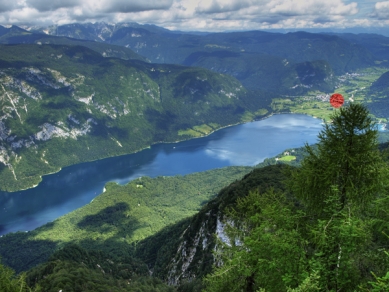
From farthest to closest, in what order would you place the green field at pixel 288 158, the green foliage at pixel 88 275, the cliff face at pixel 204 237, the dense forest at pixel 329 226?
the green field at pixel 288 158 → the cliff face at pixel 204 237 → the green foliage at pixel 88 275 → the dense forest at pixel 329 226

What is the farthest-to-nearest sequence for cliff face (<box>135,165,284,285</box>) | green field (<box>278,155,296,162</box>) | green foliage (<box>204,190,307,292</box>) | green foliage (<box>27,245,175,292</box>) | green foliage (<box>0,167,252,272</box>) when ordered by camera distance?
1. green field (<box>278,155,296,162</box>)
2. green foliage (<box>0,167,252,272</box>)
3. cliff face (<box>135,165,284,285</box>)
4. green foliage (<box>27,245,175,292</box>)
5. green foliage (<box>204,190,307,292</box>)

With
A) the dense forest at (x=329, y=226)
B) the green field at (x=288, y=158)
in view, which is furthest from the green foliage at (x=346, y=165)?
the green field at (x=288, y=158)

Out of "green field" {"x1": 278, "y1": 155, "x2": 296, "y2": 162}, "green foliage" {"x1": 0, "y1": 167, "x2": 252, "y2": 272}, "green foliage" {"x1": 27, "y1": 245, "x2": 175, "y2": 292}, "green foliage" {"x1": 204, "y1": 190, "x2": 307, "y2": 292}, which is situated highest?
"green foliage" {"x1": 204, "y1": 190, "x2": 307, "y2": 292}

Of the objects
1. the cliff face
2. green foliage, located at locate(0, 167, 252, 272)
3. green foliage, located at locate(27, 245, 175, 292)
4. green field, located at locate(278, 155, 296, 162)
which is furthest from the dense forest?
green field, located at locate(278, 155, 296, 162)

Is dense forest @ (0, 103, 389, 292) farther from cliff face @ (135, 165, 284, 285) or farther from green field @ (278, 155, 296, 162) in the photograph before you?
green field @ (278, 155, 296, 162)

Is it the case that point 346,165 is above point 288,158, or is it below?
above

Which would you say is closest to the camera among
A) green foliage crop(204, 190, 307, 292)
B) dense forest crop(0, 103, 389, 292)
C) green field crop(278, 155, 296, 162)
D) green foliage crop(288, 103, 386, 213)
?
dense forest crop(0, 103, 389, 292)

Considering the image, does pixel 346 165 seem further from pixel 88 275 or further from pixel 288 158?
pixel 288 158

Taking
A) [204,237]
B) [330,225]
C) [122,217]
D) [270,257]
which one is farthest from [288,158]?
[330,225]

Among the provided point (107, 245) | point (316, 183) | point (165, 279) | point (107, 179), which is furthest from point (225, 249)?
point (107, 179)

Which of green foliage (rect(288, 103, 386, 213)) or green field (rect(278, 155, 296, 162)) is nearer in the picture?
green foliage (rect(288, 103, 386, 213))

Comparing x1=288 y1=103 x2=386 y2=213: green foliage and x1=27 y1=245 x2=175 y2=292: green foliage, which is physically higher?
x1=288 y1=103 x2=386 y2=213: green foliage

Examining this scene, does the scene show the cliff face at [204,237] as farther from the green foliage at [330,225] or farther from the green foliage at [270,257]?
the green foliage at [330,225]
